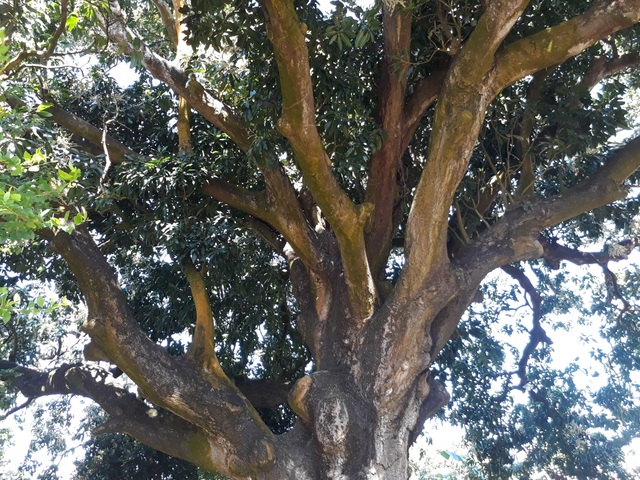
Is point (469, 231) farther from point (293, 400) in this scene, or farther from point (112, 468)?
point (112, 468)

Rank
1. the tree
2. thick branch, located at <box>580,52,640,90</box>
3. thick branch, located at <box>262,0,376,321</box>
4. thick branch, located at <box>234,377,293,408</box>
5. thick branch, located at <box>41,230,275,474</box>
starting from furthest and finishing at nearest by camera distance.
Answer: thick branch, located at <box>234,377,293,408</box>, thick branch, located at <box>580,52,640,90</box>, thick branch, located at <box>41,230,275,474</box>, the tree, thick branch, located at <box>262,0,376,321</box>

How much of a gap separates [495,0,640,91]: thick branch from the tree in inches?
0.6

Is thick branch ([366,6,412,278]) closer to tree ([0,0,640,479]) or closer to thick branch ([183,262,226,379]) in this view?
tree ([0,0,640,479])

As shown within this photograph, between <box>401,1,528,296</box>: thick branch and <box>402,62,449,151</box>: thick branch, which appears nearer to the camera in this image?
<box>401,1,528,296</box>: thick branch

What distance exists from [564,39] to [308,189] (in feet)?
8.67

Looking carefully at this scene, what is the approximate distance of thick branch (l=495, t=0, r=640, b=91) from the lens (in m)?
4.34

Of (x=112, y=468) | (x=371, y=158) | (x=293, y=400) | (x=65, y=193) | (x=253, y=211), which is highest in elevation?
(x=371, y=158)

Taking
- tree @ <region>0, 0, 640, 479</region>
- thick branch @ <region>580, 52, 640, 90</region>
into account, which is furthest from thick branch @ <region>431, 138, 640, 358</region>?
thick branch @ <region>580, 52, 640, 90</region>

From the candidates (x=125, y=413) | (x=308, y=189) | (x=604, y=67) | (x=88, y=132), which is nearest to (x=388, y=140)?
(x=308, y=189)

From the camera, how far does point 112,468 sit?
8711mm

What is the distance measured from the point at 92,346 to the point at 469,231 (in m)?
4.05

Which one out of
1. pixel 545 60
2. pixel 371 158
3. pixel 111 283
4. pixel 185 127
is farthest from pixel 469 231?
pixel 111 283

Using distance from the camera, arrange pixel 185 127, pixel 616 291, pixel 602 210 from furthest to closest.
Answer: pixel 616 291, pixel 602 210, pixel 185 127

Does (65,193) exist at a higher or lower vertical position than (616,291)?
lower
